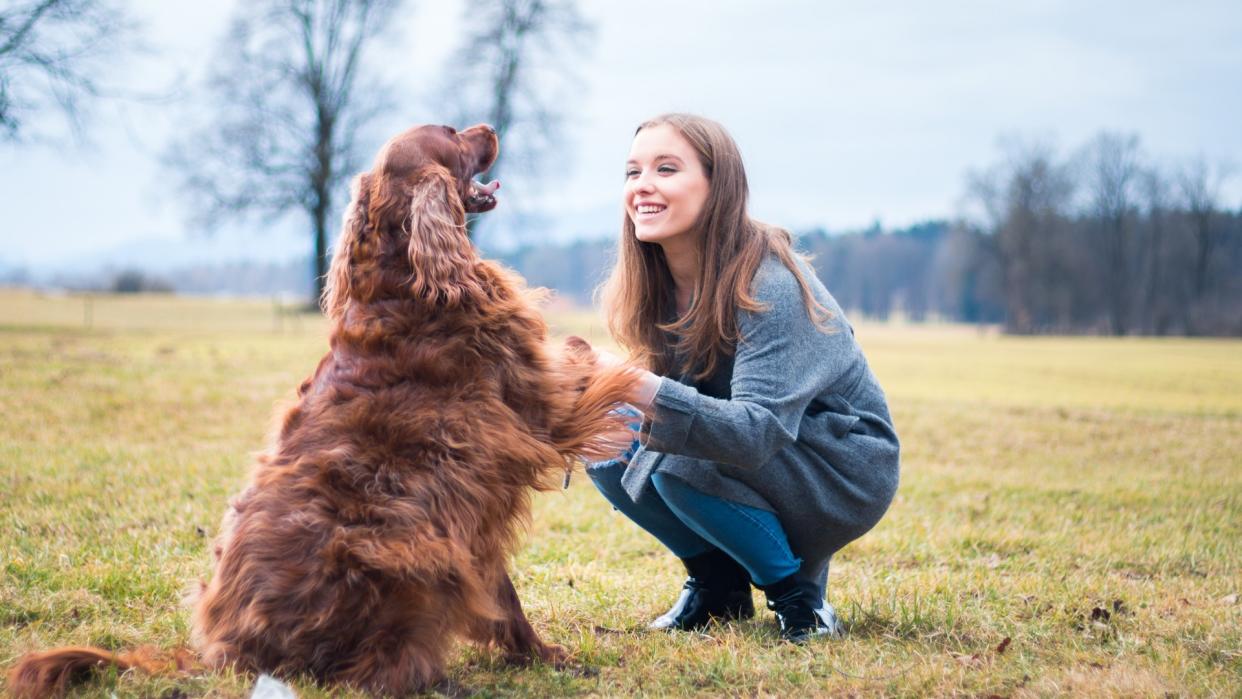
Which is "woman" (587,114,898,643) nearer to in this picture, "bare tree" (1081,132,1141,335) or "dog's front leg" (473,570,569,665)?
"dog's front leg" (473,570,569,665)

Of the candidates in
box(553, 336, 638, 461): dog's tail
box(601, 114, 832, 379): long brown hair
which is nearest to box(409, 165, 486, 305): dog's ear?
box(553, 336, 638, 461): dog's tail

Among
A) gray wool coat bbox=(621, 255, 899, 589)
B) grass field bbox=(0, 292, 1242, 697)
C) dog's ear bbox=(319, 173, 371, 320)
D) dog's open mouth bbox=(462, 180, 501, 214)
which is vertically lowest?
grass field bbox=(0, 292, 1242, 697)

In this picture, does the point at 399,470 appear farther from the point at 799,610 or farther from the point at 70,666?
the point at 799,610

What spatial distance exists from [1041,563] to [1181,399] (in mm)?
10069

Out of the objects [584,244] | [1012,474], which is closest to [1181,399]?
[1012,474]

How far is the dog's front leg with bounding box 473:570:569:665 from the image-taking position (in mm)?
2822

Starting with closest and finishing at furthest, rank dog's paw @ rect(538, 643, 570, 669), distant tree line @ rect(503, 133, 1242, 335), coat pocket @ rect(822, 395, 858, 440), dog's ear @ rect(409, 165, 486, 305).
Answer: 1. dog's ear @ rect(409, 165, 486, 305)
2. dog's paw @ rect(538, 643, 570, 669)
3. coat pocket @ rect(822, 395, 858, 440)
4. distant tree line @ rect(503, 133, 1242, 335)

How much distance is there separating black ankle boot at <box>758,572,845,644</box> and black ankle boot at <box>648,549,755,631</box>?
24 centimetres

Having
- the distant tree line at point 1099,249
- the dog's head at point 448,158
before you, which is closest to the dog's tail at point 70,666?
the dog's head at point 448,158

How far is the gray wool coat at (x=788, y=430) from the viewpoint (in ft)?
9.47

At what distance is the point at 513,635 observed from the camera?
9.50 feet

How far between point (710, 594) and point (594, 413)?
→ 3.37ft

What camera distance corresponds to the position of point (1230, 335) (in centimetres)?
3503

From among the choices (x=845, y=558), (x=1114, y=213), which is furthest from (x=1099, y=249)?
(x=845, y=558)
